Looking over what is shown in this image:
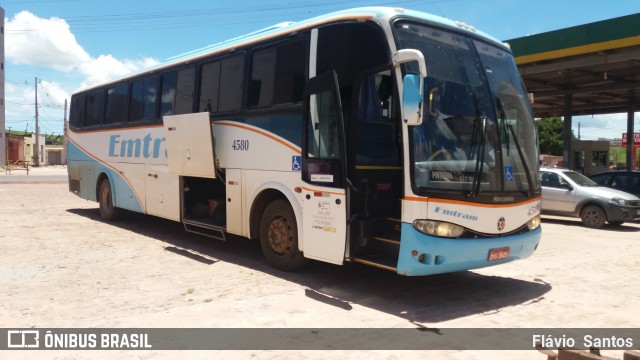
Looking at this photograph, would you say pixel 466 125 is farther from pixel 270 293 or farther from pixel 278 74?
pixel 270 293

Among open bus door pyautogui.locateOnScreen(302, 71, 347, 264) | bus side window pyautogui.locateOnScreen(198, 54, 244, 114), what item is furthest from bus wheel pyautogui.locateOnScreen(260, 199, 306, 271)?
bus side window pyautogui.locateOnScreen(198, 54, 244, 114)

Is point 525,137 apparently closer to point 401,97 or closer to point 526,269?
point 401,97

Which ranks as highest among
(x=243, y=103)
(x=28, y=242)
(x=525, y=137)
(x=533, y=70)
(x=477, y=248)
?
(x=533, y=70)

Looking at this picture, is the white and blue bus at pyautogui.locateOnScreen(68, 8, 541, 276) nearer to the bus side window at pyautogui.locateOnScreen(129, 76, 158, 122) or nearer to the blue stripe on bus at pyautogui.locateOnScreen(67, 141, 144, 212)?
the bus side window at pyautogui.locateOnScreen(129, 76, 158, 122)

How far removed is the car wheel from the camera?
1379 cm

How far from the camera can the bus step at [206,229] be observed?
340 inches

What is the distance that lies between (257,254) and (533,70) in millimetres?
15228

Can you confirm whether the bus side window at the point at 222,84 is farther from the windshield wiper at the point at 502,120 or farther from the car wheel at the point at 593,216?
the car wheel at the point at 593,216

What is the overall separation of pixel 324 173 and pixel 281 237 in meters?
1.49

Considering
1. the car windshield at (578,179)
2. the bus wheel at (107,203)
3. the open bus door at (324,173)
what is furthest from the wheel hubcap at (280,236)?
the car windshield at (578,179)

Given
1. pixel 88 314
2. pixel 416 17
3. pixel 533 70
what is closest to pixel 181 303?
pixel 88 314

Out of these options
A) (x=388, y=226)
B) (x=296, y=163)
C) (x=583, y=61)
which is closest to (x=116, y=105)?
(x=296, y=163)

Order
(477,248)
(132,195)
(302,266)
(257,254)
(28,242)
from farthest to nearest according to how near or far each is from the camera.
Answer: (132,195)
(28,242)
(257,254)
(302,266)
(477,248)

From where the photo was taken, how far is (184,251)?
363 inches
